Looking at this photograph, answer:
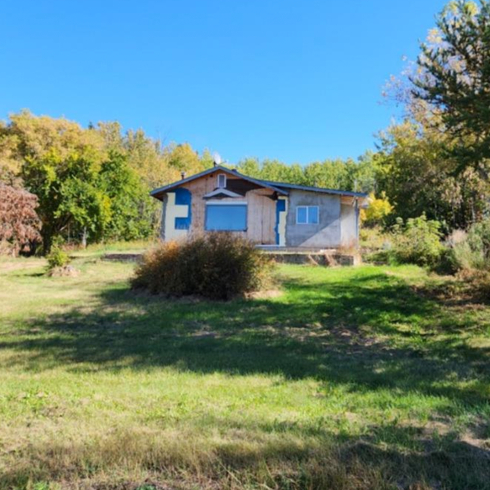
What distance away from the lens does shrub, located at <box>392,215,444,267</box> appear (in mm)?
15664

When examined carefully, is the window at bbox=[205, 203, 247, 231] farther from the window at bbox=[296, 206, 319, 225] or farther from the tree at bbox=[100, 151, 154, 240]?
the tree at bbox=[100, 151, 154, 240]

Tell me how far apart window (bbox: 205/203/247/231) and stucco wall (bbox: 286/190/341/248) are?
8.15 ft

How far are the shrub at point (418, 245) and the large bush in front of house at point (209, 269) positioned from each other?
767 centimetres

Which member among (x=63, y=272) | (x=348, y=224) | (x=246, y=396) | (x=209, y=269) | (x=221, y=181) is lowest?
(x=246, y=396)

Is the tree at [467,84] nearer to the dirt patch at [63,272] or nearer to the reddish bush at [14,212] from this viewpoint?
the dirt patch at [63,272]

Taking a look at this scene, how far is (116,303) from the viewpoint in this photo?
970 centimetres

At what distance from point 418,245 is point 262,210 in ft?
28.5

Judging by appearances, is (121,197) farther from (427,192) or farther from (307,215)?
(427,192)

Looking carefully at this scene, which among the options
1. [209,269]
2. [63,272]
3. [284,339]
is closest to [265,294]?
[209,269]

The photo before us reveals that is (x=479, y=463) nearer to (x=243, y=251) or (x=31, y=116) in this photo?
(x=243, y=251)

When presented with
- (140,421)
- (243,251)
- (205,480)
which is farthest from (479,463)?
(243,251)

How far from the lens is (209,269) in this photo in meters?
10.0

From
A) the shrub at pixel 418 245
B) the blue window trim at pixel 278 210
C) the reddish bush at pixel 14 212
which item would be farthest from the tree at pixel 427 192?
the reddish bush at pixel 14 212

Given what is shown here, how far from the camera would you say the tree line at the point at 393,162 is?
7.06 metres
